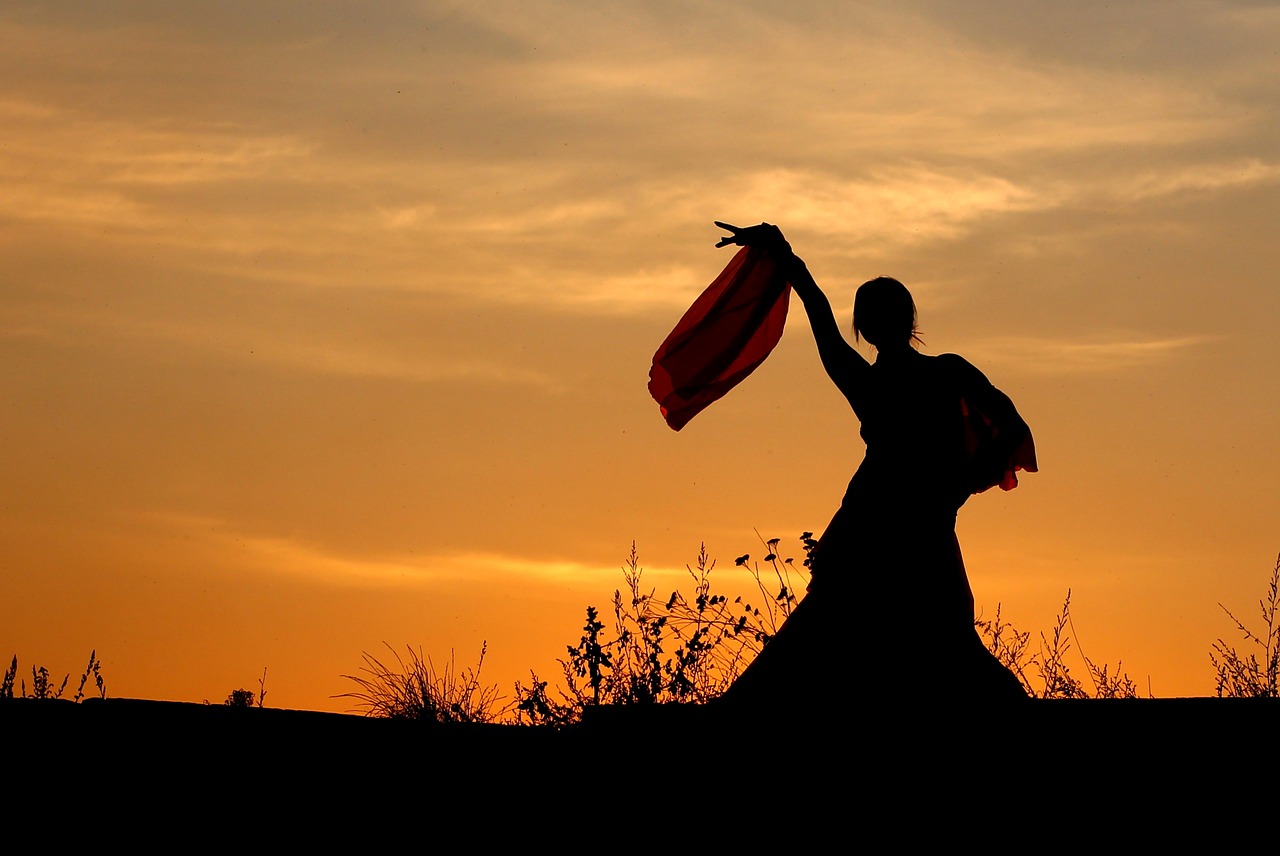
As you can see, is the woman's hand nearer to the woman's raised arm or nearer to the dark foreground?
the woman's raised arm

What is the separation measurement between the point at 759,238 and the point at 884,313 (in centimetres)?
70

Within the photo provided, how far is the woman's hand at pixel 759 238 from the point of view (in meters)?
6.91

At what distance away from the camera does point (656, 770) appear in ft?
21.0

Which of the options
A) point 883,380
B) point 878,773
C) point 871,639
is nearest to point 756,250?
point 883,380

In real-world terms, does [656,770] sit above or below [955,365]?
below

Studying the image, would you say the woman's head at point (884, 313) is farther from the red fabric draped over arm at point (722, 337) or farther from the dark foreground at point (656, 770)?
the dark foreground at point (656, 770)

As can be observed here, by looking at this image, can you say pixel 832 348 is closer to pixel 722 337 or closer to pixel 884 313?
pixel 884 313

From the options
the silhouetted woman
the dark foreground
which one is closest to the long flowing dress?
the silhouetted woman

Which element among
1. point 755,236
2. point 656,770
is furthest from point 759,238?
point 656,770

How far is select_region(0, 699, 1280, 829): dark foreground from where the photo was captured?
6004 mm

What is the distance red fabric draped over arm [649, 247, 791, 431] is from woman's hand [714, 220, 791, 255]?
21.0 inches

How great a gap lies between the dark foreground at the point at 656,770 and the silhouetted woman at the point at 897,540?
0.13 metres

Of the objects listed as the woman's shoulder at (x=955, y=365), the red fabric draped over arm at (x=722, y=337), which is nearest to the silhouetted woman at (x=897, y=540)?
A: the woman's shoulder at (x=955, y=365)

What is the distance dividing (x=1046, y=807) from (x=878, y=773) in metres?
0.62
